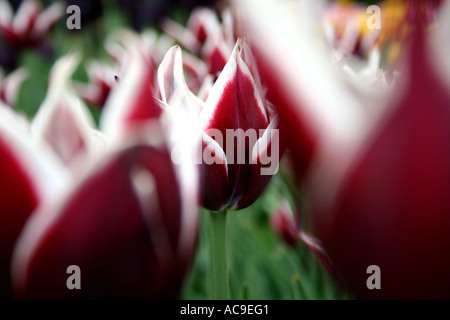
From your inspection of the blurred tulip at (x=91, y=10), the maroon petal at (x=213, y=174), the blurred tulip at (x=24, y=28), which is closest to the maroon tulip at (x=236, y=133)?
the maroon petal at (x=213, y=174)

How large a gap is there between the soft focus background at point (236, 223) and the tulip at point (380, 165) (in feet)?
0.10

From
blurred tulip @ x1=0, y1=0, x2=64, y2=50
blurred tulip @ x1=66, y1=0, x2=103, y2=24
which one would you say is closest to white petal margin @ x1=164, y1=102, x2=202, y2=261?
blurred tulip @ x1=0, y1=0, x2=64, y2=50

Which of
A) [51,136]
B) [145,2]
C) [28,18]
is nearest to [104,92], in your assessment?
[51,136]

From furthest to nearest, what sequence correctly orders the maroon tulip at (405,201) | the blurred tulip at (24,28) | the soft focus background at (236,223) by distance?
the blurred tulip at (24,28) < the soft focus background at (236,223) < the maroon tulip at (405,201)

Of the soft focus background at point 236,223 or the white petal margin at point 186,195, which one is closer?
the white petal margin at point 186,195

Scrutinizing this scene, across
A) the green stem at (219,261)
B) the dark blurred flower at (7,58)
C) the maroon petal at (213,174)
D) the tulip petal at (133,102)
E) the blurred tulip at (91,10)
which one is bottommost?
the green stem at (219,261)

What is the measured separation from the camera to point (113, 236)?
5.1 inches

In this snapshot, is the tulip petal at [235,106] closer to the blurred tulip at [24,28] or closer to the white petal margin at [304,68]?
the white petal margin at [304,68]

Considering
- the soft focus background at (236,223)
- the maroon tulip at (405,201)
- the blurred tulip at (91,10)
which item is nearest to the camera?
the maroon tulip at (405,201)

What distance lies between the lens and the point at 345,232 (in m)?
0.11

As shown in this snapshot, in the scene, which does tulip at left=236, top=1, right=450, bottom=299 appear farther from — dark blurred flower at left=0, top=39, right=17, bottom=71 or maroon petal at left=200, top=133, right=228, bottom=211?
dark blurred flower at left=0, top=39, right=17, bottom=71

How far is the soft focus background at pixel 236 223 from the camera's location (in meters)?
0.39

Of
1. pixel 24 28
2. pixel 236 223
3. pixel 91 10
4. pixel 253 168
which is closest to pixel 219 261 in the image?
pixel 253 168

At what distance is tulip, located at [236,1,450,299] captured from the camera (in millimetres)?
107
